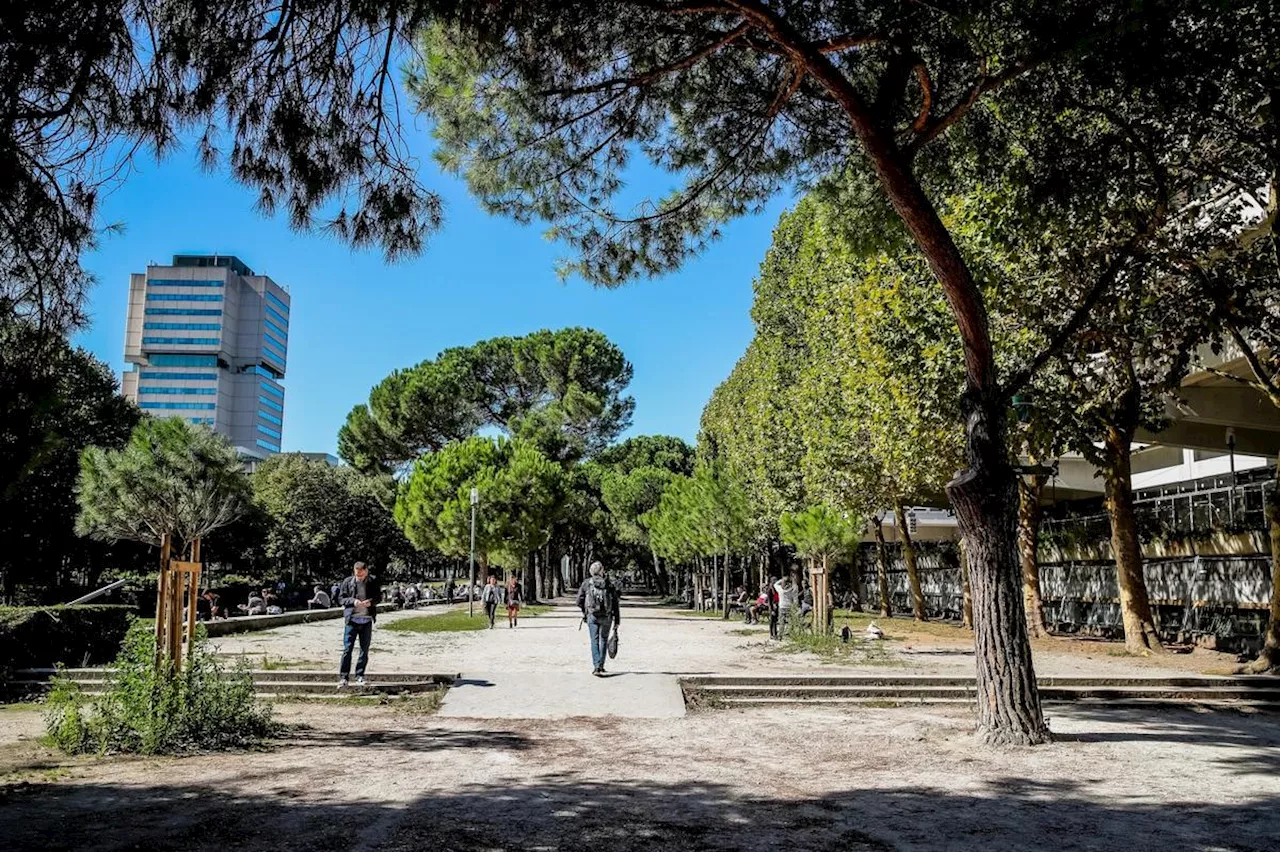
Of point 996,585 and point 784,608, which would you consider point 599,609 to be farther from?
point 784,608

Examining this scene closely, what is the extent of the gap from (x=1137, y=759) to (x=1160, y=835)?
2.57 meters

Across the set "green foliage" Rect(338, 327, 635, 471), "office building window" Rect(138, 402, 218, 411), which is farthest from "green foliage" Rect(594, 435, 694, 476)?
"office building window" Rect(138, 402, 218, 411)

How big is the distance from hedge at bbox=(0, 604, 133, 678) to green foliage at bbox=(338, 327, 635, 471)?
33251 mm

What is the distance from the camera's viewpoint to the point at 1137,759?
25.2 feet

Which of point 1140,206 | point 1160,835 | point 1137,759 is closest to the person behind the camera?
point 1160,835

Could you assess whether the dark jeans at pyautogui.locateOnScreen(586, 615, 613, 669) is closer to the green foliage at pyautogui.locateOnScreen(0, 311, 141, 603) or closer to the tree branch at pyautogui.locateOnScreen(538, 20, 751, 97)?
the tree branch at pyautogui.locateOnScreen(538, 20, 751, 97)

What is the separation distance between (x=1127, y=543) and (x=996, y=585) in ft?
31.3

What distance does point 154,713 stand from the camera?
303 inches

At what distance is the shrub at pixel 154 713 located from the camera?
7672 millimetres

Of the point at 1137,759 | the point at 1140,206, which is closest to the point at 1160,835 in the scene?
the point at 1137,759

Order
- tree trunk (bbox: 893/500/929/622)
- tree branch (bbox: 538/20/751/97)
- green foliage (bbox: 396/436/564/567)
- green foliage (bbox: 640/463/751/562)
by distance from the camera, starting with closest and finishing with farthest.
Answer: tree branch (bbox: 538/20/751/97) < tree trunk (bbox: 893/500/929/622) < green foliage (bbox: 640/463/751/562) < green foliage (bbox: 396/436/564/567)

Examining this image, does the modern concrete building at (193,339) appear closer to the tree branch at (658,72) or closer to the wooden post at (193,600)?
the wooden post at (193,600)

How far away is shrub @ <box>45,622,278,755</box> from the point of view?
25.2ft

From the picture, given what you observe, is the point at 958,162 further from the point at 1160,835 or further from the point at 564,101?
the point at 1160,835
